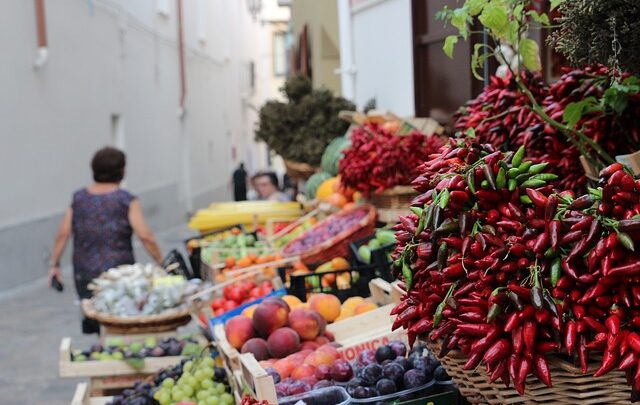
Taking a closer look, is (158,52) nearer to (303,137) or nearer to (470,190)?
(303,137)

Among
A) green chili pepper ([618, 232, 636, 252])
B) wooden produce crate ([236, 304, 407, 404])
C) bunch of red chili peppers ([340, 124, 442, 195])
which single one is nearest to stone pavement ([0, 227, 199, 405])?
bunch of red chili peppers ([340, 124, 442, 195])

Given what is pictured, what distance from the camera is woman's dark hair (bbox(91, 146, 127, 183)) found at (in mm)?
7043

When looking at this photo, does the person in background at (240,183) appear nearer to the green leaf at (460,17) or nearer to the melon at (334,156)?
the melon at (334,156)

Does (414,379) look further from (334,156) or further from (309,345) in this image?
(334,156)

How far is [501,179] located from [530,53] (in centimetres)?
157

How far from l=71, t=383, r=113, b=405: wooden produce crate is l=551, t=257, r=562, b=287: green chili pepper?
2963 mm

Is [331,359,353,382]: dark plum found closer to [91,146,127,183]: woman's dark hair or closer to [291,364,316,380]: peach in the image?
[291,364,316,380]: peach

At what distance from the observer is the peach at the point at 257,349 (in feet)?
13.5

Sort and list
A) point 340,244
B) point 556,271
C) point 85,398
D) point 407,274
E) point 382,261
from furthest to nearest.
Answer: point 340,244
point 382,261
point 85,398
point 407,274
point 556,271

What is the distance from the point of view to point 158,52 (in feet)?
72.3

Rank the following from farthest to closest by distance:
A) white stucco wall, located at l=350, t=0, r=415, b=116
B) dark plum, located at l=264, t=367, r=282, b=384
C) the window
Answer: the window → white stucco wall, located at l=350, t=0, r=415, b=116 → dark plum, located at l=264, t=367, r=282, b=384

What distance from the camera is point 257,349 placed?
13.5ft

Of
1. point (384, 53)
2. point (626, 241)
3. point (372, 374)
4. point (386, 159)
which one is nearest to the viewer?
point (626, 241)

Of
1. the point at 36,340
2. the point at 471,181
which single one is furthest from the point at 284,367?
the point at 36,340
